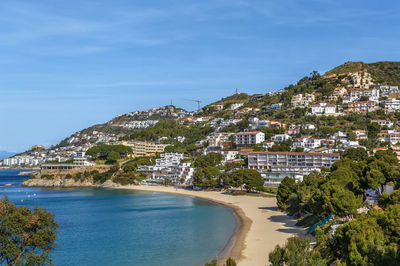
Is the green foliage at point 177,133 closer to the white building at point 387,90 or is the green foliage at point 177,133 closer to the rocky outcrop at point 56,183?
the rocky outcrop at point 56,183

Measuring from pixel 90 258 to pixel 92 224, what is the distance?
13632mm

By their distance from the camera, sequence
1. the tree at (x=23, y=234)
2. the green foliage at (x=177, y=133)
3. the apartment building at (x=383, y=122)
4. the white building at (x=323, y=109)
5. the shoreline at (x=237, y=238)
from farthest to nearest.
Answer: the green foliage at (x=177, y=133), the white building at (x=323, y=109), the apartment building at (x=383, y=122), the shoreline at (x=237, y=238), the tree at (x=23, y=234)

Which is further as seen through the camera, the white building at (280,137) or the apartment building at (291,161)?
the white building at (280,137)

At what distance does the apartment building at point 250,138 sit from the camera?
278 feet

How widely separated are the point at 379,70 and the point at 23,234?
128507 millimetres

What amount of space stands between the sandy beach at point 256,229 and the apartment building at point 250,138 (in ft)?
99.1

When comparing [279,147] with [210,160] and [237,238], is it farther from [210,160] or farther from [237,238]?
[237,238]

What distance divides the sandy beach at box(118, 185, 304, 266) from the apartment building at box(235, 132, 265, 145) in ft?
99.1

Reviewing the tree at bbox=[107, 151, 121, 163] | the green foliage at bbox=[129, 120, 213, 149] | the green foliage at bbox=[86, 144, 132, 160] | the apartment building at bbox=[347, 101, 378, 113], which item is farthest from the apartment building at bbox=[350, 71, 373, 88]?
the tree at bbox=[107, 151, 121, 163]

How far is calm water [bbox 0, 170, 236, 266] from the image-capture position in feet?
88.7

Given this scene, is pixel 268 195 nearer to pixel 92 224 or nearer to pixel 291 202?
pixel 291 202


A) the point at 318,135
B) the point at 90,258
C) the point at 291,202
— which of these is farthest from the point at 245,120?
the point at 90,258

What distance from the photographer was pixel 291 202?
130 ft

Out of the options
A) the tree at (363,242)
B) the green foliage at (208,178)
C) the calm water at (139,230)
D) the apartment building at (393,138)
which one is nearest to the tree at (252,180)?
the green foliage at (208,178)
